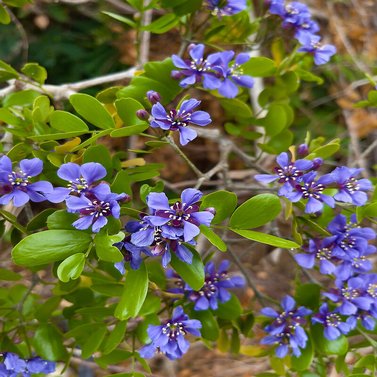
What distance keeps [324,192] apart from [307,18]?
17.9 inches

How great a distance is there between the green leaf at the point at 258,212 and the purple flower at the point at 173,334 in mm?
226

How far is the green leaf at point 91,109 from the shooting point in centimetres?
89

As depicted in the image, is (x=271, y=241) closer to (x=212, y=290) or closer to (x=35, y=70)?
(x=212, y=290)

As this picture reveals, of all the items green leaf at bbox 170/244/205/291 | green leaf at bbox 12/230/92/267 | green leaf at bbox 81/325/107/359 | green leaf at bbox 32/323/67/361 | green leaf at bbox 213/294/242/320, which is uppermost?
green leaf at bbox 12/230/92/267

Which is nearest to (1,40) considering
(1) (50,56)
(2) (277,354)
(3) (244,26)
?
(1) (50,56)

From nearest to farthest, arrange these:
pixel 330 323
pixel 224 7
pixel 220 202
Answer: pixel 220 202
pixel 330 323
pixel 224 7

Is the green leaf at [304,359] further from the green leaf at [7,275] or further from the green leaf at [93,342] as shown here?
the green leaf at [7,275]

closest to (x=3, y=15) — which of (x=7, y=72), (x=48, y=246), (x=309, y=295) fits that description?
(x=7, y=72)

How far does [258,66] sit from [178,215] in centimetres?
46

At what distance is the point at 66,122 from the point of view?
0.90 meters

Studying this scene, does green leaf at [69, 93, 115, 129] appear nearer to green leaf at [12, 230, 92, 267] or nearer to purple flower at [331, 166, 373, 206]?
green leaf at [12, 230, 92, 267]

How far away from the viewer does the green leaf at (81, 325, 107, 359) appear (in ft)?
3.39

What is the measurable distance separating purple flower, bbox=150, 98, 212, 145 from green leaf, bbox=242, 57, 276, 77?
0.30 meters

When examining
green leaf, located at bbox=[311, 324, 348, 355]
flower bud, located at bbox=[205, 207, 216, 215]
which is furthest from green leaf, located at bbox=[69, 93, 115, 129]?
green leaf, located at bbox=[311, 324, 348, 355]
